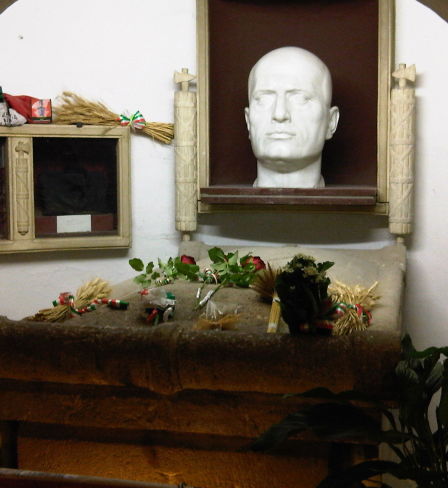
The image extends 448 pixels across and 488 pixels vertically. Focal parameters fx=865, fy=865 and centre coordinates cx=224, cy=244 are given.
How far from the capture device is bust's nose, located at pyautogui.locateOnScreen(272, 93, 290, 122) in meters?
3.22

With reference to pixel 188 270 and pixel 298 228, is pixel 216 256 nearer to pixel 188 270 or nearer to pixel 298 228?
pixel 188 270

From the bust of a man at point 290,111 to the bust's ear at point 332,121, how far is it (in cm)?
3

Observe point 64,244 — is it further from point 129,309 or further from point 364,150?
point 364,150

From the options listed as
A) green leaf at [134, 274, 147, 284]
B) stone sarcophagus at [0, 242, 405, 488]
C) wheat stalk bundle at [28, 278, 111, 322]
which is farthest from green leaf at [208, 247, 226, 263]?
stone sarcophagus at [0, 242, 405, 488]

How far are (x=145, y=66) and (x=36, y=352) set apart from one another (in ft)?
6.34

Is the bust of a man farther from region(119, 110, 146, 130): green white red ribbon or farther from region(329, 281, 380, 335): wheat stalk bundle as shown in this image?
region(329, 281, 380, 335): wheat stalk bundle

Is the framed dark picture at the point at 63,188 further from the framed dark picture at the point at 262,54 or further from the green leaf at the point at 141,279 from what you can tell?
the green leaf at the point at 141,279

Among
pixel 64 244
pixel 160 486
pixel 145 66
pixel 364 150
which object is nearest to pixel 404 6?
pixel 364 150

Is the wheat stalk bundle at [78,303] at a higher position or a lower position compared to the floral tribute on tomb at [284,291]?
lower

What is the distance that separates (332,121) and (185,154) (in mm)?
610

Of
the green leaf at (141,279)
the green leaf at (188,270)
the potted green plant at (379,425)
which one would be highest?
the green leaf at (188,270)

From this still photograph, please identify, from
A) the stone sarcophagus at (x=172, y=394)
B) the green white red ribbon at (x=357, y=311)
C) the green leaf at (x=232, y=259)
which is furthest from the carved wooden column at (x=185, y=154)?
the stone sarcophagus at (x=172, y=394)

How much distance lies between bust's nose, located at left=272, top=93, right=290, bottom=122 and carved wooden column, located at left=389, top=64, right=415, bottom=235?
16.8 inches

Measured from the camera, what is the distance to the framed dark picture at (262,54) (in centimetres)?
349
